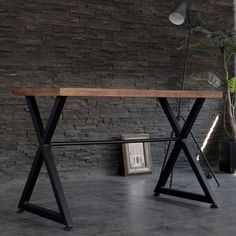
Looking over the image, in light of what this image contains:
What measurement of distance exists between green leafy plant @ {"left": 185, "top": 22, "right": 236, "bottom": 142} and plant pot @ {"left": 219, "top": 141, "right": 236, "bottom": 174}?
105 millimetres

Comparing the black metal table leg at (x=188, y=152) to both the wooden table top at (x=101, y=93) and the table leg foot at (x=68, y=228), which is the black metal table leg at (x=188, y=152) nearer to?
the wooden table top at (x=101, y=93)

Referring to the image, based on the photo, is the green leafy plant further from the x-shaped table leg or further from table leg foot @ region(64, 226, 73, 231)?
table leg foot @ region(64, 226, 73, 231)

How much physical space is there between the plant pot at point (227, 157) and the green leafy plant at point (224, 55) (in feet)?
0.34

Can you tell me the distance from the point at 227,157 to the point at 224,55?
3.50ft

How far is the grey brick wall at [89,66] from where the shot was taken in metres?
3.75

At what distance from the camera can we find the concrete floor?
227cm

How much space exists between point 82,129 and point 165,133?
0.97 meters

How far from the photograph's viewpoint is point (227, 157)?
172 inches

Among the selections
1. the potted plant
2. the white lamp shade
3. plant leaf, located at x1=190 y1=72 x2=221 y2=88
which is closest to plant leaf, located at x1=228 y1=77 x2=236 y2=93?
the potted plant

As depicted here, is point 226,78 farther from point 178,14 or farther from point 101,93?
point 101,93

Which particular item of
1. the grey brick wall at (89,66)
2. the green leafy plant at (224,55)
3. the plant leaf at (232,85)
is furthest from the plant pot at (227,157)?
the plant leaf at (232,85)

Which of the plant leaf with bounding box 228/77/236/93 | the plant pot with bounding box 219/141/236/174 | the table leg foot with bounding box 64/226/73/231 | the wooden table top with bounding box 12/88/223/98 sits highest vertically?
the plant leaf with bounding box 228/77/236/93

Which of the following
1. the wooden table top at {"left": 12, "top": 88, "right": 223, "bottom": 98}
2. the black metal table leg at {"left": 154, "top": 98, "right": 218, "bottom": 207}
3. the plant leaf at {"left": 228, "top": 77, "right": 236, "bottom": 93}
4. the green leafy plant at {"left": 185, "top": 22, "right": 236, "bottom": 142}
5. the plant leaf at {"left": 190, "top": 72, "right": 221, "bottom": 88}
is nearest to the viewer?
the wooden table top at {"left": 12, "top": 88, "right": 223, "bottom": 98}

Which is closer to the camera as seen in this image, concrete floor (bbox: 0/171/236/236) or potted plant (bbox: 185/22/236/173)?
concrete floor (bbox: 0/171/236/236)
